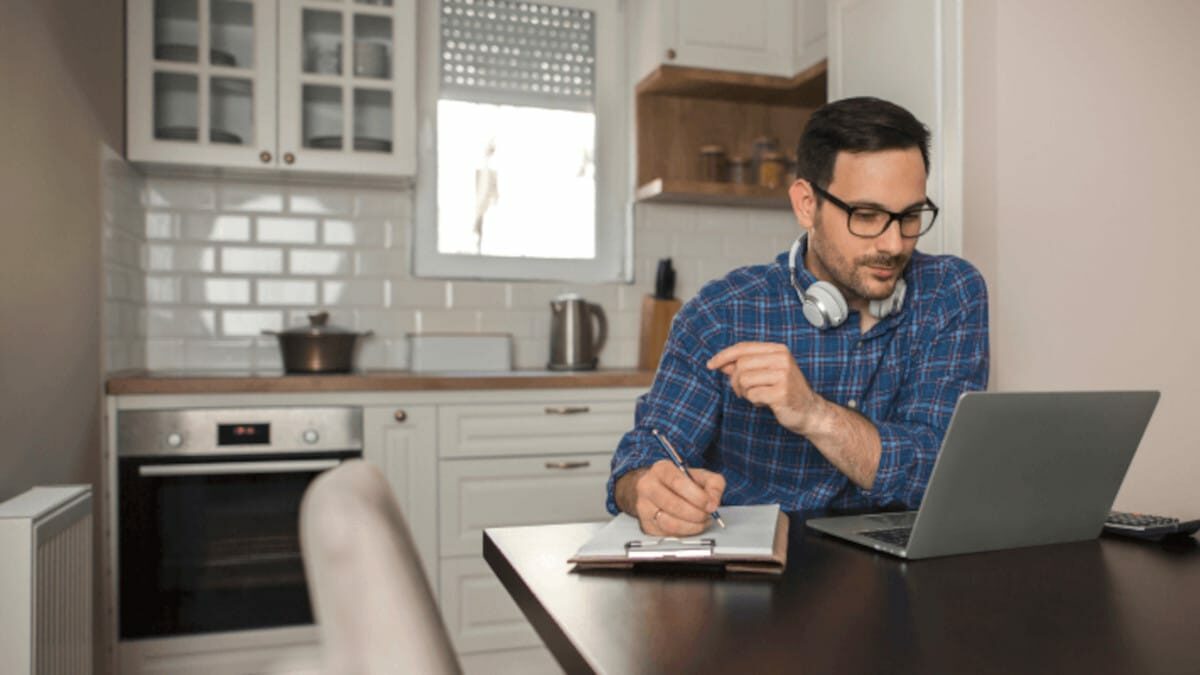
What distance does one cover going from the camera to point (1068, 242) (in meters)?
2.10

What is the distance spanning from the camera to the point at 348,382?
102 inches

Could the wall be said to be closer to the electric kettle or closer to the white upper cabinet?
the electric kettle

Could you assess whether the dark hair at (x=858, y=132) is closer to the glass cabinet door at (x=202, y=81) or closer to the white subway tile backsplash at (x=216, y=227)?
the glass cabinet door at (x=202, y=81)

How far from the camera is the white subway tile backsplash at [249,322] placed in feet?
10.2

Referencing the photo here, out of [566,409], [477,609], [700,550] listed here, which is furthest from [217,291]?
[700,550]

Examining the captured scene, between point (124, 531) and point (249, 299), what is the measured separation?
0.94 metres

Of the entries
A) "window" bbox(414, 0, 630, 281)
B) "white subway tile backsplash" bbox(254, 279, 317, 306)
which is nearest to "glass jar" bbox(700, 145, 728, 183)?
"window" bbox(414, 0, 630, 281)

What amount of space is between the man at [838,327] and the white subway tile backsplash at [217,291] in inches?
78.3

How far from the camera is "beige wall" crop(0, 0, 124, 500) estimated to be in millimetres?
1857

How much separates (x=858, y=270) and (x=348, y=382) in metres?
1.59

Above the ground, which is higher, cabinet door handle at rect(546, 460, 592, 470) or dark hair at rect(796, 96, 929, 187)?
dark hair at rect(796, 96, 929, 187)

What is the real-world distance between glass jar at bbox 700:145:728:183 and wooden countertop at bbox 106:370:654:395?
3.21 ft

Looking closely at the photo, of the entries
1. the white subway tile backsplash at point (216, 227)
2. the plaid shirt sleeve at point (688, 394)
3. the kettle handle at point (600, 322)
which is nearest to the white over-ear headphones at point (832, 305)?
the plaid shirt sleeve at point (688, 394)

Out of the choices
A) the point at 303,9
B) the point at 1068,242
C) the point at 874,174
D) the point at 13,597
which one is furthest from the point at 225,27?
the point at 1068,242
